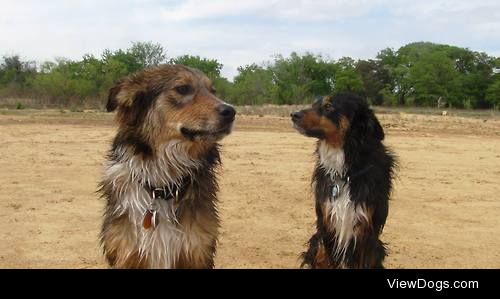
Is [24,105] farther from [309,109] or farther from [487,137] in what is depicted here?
[309,109]

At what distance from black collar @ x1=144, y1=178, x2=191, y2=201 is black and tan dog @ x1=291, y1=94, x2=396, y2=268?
2091mm

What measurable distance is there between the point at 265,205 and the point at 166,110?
229 inches

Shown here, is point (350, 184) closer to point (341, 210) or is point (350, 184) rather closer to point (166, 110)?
point (341, 210)

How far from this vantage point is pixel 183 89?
4559 mm

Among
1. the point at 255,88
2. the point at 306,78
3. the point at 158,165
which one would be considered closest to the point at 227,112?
the point at 158,165

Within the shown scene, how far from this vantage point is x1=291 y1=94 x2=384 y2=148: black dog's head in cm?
615

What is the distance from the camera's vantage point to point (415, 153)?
1741cm

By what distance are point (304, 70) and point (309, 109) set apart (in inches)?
2533

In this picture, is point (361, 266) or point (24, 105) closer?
point (361, 266)

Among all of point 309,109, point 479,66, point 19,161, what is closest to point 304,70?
point 479,66

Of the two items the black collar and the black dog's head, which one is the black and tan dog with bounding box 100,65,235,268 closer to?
the black collar

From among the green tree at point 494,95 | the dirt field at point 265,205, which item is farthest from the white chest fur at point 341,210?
the green tree at point 494,95

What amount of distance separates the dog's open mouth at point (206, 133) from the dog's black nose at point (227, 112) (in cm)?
6
